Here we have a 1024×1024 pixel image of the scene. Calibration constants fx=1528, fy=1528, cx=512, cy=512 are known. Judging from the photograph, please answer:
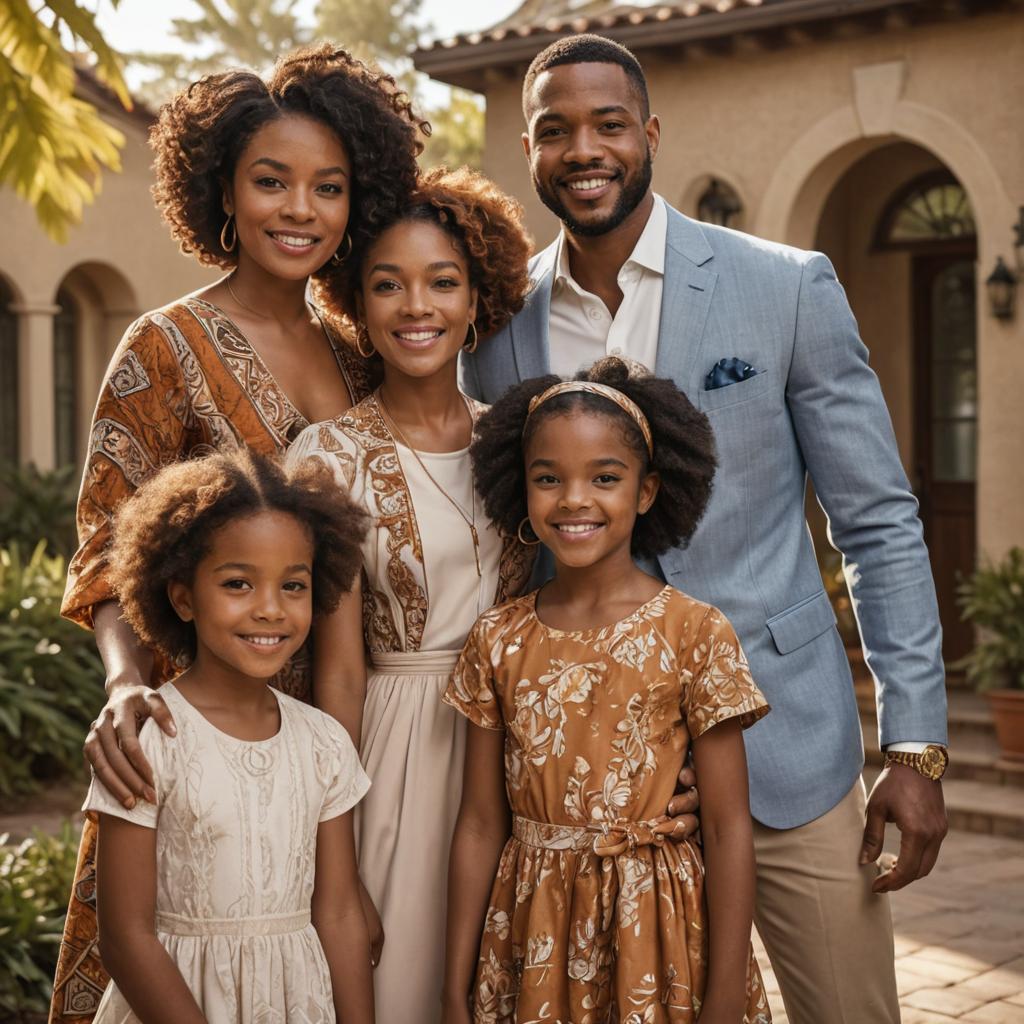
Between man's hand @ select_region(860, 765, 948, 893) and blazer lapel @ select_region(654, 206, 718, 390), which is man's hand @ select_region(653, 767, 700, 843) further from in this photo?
blazer lapel @ select_region(654, 206, 718, 390)

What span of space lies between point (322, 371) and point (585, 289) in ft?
1.96

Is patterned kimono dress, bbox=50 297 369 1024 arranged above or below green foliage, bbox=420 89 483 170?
below

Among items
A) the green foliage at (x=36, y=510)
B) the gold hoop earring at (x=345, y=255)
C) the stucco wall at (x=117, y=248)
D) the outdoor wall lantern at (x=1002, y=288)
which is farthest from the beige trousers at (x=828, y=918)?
the stucco wall at (x=117, y=248)

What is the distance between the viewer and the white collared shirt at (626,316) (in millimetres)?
3229

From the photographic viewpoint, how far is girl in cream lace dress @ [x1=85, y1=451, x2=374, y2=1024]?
8.60 ft

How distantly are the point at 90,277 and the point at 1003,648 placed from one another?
31.4 feet

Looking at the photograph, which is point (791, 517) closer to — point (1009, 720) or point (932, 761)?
point (932, 761)

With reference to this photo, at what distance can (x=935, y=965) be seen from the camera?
5934mm

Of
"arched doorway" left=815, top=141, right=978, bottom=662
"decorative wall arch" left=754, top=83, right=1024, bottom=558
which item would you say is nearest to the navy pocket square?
"decorative wall arch" left=754, top=83, right=1024, bottom=558

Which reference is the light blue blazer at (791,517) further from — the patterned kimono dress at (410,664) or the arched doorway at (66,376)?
the arched doorway at (66,376)

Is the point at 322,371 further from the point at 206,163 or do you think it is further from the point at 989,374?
the point at 989,374

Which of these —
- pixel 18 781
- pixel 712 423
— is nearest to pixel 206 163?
pixel 712 423

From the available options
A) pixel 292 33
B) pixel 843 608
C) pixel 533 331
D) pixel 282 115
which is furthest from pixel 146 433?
pixel 292 33

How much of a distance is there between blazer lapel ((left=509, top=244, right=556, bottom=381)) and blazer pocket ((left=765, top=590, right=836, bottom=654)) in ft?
2.36
